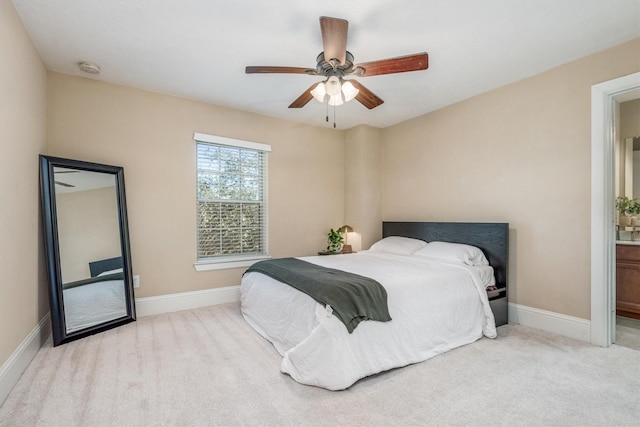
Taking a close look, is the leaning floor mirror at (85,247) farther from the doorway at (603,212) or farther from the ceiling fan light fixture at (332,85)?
the doorway at (603,212)

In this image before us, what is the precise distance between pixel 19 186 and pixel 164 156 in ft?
4.96

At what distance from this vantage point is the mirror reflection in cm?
279

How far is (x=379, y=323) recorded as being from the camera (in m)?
2.20

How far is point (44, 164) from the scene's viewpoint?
8.84 ft

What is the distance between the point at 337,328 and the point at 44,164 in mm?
2912

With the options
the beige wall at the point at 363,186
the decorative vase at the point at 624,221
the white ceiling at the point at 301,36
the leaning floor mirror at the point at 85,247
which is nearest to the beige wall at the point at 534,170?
the white ceiling at the point at 301,36

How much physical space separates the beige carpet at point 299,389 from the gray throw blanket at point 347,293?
0.45m

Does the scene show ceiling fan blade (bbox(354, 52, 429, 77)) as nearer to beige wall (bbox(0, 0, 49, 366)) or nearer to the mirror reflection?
beige wall (bbox(0, 0, 49, 366))

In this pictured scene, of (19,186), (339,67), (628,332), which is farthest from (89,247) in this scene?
(628,332)

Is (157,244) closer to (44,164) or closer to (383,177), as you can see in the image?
(44,164)

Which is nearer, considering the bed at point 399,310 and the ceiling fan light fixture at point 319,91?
the bed at point 399,310

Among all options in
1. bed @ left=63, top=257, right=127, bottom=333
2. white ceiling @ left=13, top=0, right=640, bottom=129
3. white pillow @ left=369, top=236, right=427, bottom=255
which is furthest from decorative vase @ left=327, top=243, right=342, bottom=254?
bed @ left=63, top=257, right=127, bottom=333

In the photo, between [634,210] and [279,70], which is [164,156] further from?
[634,210]

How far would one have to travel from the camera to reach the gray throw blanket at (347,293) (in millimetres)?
2086
